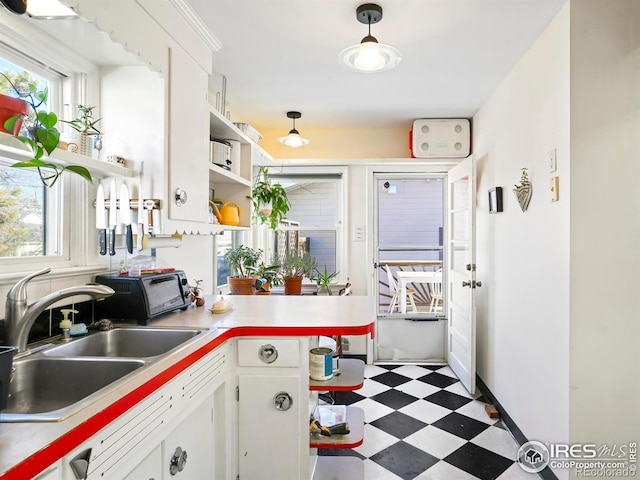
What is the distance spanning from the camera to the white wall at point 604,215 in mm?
1722

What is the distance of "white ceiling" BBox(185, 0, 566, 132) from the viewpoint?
185 cm

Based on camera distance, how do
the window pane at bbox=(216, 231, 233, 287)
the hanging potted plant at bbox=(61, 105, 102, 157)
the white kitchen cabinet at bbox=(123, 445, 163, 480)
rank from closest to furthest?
1. the white kitchen cabinet at bbox=(123, 445, 163, 480)
2. the hanging potted plant at bbox=(61, 105, 102, 157)
3. the window pane at bbox=(216, 231, 233, 287)

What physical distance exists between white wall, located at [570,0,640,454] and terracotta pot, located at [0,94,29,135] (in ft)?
6.95

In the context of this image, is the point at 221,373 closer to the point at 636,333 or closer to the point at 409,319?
the point at 636,333

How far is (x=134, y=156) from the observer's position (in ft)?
5.28

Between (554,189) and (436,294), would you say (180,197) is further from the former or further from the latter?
(436,294)

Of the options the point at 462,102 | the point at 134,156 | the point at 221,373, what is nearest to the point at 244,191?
the point at 134,156

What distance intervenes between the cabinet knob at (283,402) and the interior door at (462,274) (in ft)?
6.31

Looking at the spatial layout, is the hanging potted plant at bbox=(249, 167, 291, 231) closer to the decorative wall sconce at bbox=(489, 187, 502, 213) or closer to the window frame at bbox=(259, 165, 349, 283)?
the window frame at bbox=(259, 165, 349, 283)

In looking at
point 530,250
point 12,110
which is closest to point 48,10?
point 12,110

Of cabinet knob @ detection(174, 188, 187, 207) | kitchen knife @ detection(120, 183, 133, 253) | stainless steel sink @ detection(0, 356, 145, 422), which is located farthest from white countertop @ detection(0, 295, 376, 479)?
cabinet knob @ detection(174, 188, 187, 207)

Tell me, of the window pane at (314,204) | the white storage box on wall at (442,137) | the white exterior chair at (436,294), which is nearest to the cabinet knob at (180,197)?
the window pane at (314,204)

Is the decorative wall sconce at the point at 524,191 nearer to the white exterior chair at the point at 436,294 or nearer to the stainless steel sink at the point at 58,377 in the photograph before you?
the white exterior chair at the point at 436,294

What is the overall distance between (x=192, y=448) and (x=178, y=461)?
93 mm
